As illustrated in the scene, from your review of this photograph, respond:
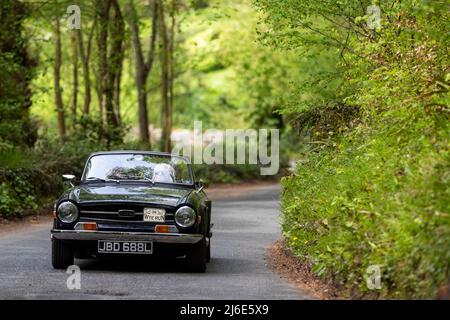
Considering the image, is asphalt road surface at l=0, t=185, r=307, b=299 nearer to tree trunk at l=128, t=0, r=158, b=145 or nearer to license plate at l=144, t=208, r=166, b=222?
license plate at l=144, t=208, r=166, b=222

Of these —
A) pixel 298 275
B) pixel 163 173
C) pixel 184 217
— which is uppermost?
pixel 163 173

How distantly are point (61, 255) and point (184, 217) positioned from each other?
1.73 meters

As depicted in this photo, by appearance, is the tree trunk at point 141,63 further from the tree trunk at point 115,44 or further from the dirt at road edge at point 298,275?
the dirt at road edge at point 298,275

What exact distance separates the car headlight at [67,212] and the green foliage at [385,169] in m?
3.08

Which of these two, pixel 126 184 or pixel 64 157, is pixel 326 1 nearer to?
pixel 126 184

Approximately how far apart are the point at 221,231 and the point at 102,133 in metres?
13.7

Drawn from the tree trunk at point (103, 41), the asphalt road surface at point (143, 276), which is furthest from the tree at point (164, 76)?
the asphalt road surface at point (143, 276)

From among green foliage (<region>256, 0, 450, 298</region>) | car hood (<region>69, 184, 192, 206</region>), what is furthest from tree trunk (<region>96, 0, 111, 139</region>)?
car hood (<region>69, 184, 192, 206</region>)

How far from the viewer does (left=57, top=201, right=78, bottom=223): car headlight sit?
12.9 meters

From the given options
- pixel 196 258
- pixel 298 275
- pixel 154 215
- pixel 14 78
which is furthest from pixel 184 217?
→ pixel 14 78

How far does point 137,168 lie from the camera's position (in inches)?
576

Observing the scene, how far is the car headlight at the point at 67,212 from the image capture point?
12867 millimetres

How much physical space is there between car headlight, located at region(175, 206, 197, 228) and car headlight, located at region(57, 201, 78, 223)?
4.32ft

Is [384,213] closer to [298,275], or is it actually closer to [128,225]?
[298,275]
